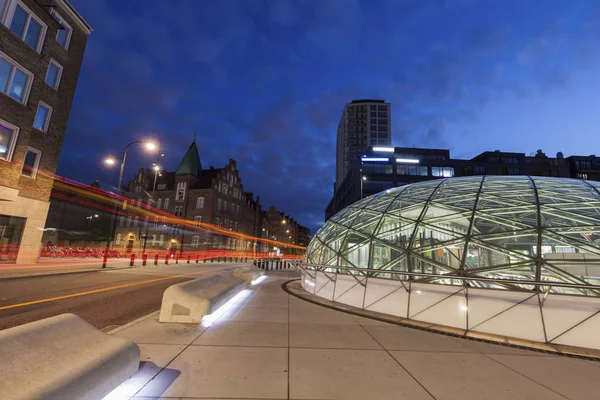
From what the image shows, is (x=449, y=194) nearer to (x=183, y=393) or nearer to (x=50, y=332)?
(x=183, y=393)

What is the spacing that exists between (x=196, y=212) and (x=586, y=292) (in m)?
56.7

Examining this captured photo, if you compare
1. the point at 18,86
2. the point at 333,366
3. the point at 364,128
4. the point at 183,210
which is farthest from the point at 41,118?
the point at 364,128

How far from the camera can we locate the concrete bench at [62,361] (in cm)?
265

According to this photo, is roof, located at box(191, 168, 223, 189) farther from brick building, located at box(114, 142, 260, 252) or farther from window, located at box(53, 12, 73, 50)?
window, located at box(53, 12, 73, 50)

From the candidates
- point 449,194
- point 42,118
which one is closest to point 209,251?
point 42,118

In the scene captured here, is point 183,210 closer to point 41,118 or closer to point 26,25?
point 41,118

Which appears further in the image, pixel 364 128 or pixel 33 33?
pixel 364 128

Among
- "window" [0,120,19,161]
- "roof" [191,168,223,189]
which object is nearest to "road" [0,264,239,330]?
"window" [0,120,19,161]

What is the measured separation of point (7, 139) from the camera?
18.8 meters

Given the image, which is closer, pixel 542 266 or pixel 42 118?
pixel 542 266

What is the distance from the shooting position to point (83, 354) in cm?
343

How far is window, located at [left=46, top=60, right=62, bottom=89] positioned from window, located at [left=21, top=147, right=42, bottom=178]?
5666 mm

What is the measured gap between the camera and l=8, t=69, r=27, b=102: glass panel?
62.9ft

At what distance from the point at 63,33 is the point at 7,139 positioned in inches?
432
